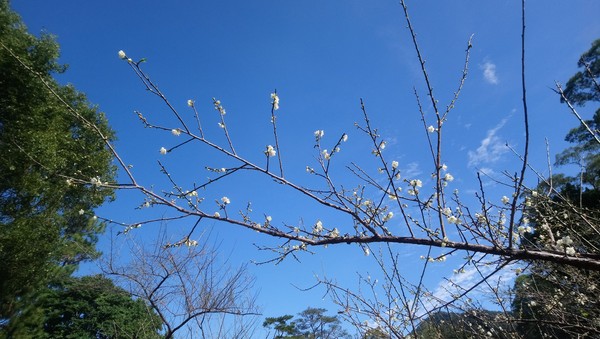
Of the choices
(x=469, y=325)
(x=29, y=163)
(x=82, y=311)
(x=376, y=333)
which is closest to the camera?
(x=469, y=325)

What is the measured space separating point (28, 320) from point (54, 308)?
17.6 feet

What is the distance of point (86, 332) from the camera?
12664mm

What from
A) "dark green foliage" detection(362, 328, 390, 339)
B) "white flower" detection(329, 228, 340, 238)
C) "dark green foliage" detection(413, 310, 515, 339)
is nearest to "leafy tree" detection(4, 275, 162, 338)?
"dark green foliage" detection(362, 328, 390, 339)

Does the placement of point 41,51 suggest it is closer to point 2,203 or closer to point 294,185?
point 2,203

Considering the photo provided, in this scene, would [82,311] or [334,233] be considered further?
[82,311]

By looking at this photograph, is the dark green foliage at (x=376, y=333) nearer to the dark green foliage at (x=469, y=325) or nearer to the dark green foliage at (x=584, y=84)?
the dark green foliage at (x=469, y=325)

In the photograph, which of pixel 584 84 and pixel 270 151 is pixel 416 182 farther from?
pixel 584 84

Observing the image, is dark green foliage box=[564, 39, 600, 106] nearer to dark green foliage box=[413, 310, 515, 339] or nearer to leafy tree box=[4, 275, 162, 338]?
dark green foliage box=[413, 310, 515, 339]

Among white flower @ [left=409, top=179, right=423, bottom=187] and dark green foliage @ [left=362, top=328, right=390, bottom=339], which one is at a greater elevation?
white flower @ [left=409, top=179, right=423, bottom=187]

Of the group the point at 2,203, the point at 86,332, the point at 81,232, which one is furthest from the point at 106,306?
the point at 2,203

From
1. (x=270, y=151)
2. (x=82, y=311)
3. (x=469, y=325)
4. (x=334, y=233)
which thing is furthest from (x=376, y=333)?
(x=82, y=311)

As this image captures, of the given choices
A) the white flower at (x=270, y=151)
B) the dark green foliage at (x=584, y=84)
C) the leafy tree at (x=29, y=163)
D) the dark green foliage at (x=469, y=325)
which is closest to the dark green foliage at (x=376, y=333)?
the dark green foliage at (x=469, y=325)

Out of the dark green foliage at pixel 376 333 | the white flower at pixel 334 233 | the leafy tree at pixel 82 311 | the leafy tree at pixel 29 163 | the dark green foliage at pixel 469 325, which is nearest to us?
the white flower at pixel 334 233

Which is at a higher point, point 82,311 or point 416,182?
→ point 82,311
